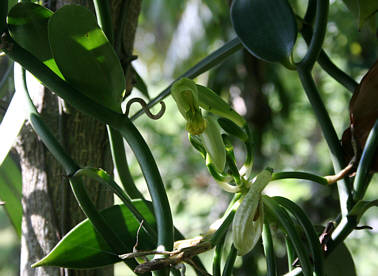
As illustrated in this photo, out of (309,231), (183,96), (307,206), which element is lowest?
(307,206)

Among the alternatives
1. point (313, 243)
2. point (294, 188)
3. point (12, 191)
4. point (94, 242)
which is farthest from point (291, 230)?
point (294, 188)

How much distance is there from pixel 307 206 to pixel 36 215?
149cm

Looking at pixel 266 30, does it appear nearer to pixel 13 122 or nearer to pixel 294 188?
pixel 13 122

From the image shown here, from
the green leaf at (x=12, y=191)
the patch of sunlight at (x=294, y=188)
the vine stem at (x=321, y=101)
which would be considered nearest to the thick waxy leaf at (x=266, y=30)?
the vine stem at (x=321, y=101)

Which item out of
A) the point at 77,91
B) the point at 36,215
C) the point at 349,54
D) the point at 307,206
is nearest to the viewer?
the point at 77,91

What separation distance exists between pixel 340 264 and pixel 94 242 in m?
0.19

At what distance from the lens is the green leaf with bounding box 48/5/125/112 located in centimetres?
28

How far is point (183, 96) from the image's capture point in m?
0.29

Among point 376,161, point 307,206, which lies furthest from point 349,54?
point 376,161

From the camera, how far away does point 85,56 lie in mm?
281

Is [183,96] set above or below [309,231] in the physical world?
above

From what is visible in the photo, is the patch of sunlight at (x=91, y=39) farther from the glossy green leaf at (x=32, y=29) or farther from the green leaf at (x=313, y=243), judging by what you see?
the green leaf at (x=313, y=243)

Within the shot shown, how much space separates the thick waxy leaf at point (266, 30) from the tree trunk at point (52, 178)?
15 centimetres

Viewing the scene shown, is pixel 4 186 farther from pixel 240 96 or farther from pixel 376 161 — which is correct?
pixel 240 96
